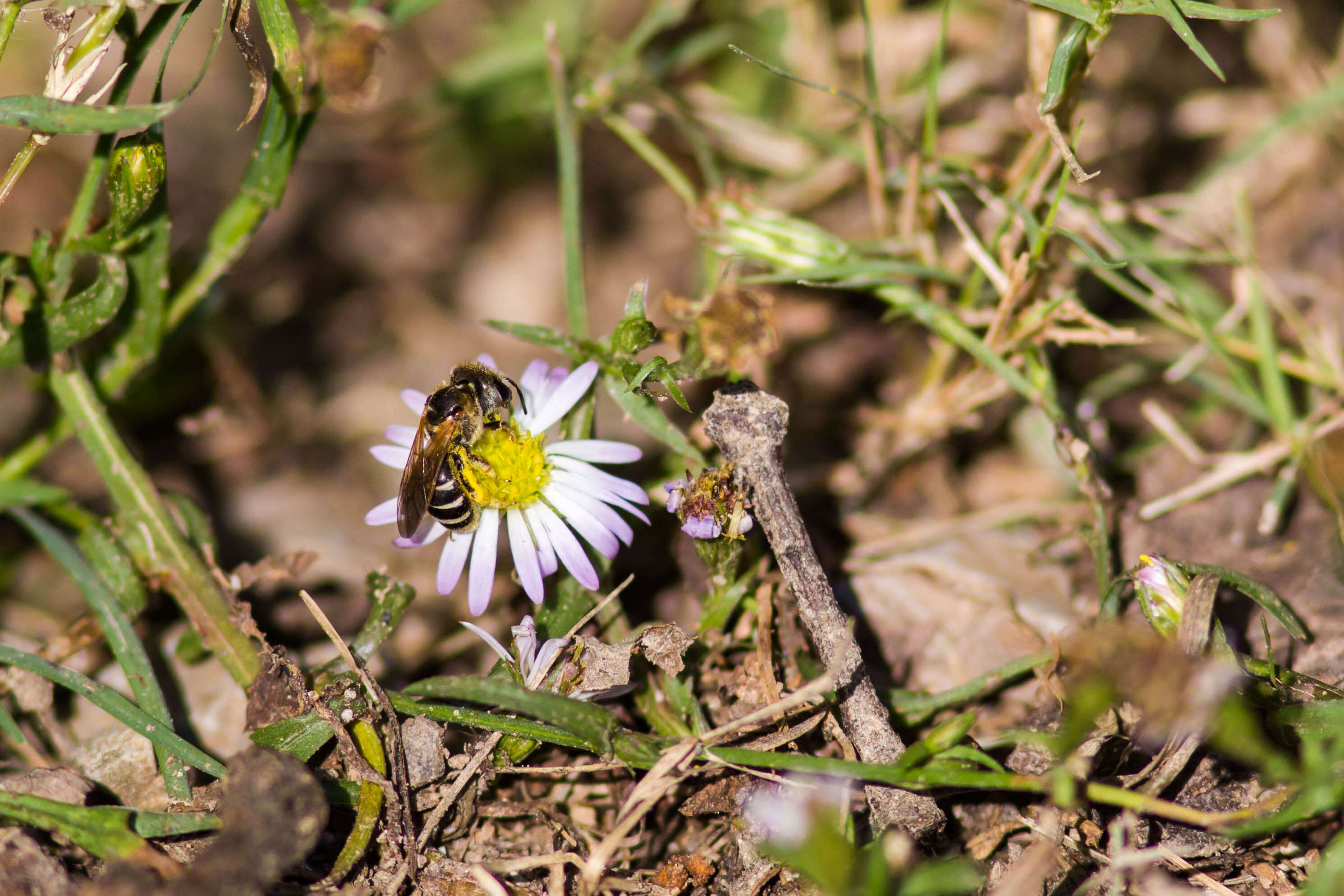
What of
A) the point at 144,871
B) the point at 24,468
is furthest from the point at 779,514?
the point at 24,468

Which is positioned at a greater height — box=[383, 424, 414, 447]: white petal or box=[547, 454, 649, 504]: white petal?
box=[383, 424, 414, 447]: white petal

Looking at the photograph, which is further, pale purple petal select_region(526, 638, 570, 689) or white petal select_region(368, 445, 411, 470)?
white petal select_region(368, 445, 411, 470)

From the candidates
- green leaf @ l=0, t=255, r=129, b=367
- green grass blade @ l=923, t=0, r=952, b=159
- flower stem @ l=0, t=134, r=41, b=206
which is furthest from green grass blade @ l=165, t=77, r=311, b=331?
green grass blade @ l=923, t=0, r=952, b=159

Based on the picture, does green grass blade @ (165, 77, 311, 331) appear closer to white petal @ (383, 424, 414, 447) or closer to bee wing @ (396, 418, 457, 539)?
white petal @ (383, 424, 414, 447)

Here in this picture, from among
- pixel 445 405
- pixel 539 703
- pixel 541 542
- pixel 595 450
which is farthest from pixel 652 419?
pixel 539 703

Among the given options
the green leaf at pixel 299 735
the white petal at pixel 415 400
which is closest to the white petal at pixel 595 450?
the white petal at pixel 415 400

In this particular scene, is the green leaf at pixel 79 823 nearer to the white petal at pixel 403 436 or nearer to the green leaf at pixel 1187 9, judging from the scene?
the white petal at pixel 403 436
